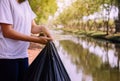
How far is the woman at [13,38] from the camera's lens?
A: 220 cm

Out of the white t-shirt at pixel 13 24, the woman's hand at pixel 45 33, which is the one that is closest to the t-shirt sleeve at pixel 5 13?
the white t-shirt at pixel 13 24

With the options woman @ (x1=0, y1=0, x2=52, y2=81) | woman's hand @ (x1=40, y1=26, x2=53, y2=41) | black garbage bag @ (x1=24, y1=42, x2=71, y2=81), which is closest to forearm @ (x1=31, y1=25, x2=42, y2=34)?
woman's hand @ (x1=40, y1=26, x2=53, y2=41)

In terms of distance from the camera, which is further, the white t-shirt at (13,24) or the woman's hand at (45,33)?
the woman's hand at (45,33)

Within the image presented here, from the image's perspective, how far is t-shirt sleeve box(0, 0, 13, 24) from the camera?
2.18 m

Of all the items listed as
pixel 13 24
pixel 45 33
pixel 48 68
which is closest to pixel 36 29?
pixel 45 33

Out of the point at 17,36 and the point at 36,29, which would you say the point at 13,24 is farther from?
the point at 36,29

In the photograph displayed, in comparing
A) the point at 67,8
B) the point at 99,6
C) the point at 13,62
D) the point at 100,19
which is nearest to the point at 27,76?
the point at 13,62

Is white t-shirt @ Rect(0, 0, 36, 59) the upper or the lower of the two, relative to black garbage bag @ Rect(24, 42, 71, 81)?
upper

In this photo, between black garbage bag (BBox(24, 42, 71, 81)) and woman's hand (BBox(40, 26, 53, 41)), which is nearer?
black garbage bag (BBox(24, 42, 71, 81))

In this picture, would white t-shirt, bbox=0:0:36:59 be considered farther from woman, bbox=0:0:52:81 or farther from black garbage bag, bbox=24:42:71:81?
black garbage bag, bbox=24:42:71:81

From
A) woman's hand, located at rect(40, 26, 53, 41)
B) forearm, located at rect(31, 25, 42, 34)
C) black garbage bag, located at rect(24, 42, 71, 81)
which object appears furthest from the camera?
forearm, located at rect(31, 25, 42, 34)

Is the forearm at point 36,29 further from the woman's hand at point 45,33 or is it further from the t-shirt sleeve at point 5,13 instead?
the t-shirt sleeve at point 5,13

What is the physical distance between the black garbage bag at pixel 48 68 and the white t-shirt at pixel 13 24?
0.14 metres

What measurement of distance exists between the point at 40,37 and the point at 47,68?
0.66ft
